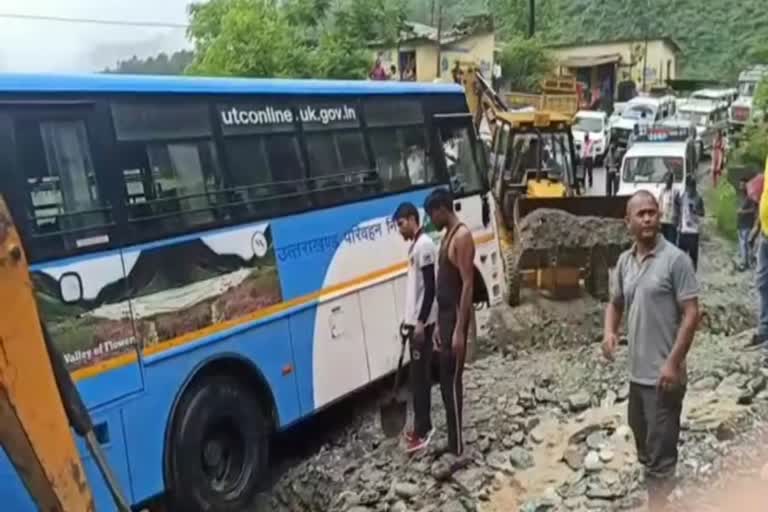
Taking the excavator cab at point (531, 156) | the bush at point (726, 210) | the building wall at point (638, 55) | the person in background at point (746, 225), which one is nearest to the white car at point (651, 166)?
the bush at point (726, 210)

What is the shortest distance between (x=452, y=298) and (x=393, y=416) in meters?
1.72

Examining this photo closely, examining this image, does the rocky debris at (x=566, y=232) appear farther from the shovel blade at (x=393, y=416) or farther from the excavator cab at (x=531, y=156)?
the shovel blade at (x=393, y=416)

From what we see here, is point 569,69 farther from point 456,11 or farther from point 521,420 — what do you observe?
point 521,420

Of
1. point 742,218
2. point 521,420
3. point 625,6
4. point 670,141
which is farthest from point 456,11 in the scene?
point 521,420

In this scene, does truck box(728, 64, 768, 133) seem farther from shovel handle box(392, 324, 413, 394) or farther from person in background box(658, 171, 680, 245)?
shovel handle box(392, 324, 413, 394)

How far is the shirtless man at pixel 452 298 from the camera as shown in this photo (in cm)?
691

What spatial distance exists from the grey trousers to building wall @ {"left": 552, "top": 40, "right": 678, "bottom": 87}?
51333 mm

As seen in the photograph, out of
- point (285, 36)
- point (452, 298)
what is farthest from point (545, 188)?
point (452, 298)

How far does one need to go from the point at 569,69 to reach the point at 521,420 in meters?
47.8

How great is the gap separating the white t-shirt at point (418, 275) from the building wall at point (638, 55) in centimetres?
4938

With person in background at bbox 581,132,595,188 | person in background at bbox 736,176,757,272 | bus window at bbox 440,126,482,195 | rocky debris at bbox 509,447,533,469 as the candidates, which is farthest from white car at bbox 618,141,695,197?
rocky debris at bbox 509,447,533,469

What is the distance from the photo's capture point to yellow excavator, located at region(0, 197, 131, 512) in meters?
2.90

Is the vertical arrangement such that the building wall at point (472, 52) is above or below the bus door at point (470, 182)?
above

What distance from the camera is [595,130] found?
3503 centimetres
